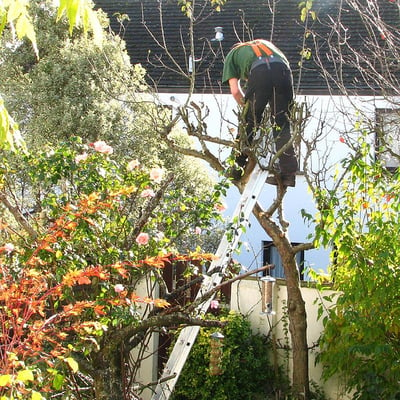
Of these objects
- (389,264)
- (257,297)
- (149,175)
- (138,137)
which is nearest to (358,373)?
(389,264)

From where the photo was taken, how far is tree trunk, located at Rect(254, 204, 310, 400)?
7008 mm

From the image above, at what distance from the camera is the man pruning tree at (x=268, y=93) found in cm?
657

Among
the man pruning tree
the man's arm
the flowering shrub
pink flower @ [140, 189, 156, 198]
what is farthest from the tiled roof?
pink flower @ [140, 189, 156, 198]

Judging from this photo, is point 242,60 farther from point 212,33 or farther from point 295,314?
point 212,33

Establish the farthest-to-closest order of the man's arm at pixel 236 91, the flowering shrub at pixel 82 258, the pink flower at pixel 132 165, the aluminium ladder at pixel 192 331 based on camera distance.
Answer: the man's arm at pixel 236 91 < the aluminium ladder at pixel 192 331 < the pink flower at pixel 132 165 < the flowering shrub at pixel 82 258

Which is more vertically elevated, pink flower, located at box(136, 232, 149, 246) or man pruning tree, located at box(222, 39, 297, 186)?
man pruning tree, located at box(222, 39, 297, 186)

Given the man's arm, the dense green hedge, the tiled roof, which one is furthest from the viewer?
the tiled roof

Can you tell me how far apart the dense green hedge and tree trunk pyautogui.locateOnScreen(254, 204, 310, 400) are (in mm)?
389

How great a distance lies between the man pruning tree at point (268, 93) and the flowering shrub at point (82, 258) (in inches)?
54.1

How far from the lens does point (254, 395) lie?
7316mm

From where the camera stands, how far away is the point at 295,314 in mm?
7078

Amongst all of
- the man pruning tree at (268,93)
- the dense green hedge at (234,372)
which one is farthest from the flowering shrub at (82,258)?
the dense green hedge at (234,372)

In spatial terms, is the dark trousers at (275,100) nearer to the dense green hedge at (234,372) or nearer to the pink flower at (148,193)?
the pink flower at (148,193)

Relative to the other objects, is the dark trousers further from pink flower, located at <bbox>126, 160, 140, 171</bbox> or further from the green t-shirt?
pink flower, located at <bbox>126, 160, 140, 171</bbox>
